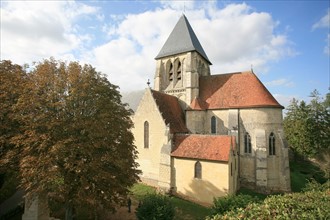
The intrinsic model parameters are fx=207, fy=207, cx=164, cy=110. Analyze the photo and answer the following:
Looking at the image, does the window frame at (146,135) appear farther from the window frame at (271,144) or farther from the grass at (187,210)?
the window frame at (271,144)

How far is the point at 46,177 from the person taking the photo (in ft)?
36.3

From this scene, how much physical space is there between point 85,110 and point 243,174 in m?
20.1

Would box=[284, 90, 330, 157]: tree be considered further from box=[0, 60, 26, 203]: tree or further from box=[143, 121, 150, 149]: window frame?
box=[0, 60, 26, 203]: tree

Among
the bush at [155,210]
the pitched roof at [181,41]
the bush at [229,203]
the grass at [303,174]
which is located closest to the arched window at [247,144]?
the grass at [303,174]

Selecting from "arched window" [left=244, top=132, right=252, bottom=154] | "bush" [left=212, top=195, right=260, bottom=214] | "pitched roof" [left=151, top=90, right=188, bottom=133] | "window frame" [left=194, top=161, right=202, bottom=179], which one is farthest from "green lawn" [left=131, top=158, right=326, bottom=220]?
"pitched roof" [left=151, top=90, right=188, bottom=133]

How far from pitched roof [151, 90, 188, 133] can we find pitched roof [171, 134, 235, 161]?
1865 millimetres

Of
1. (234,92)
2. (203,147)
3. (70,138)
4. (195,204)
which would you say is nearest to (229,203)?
(195,204)

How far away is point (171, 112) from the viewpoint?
25969 millimetres

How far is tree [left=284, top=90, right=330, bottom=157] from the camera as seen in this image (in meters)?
33.2

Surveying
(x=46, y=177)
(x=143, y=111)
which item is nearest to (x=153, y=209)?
(x=46, y=177)

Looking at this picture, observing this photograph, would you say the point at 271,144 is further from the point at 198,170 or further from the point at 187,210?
the point at 187,210

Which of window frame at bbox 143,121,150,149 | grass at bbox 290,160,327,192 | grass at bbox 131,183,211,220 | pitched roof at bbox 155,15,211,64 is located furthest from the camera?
pitched roof at bbox 155,15,211,64

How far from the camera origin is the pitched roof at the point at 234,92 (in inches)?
975

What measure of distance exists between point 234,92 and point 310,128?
1712 centimetres
